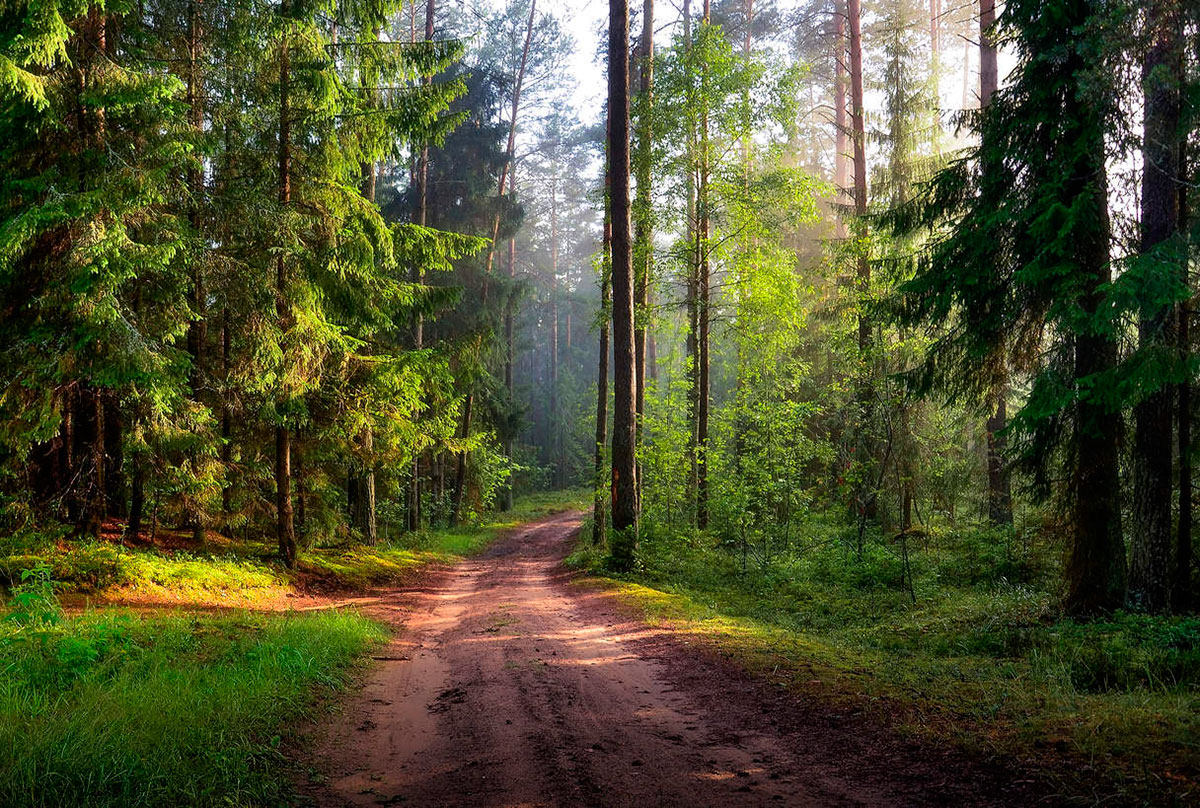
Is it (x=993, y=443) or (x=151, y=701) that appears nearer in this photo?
(x=151, y=701)

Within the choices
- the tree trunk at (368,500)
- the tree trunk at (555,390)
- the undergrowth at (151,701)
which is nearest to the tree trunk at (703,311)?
the tree trunk at (368,500)

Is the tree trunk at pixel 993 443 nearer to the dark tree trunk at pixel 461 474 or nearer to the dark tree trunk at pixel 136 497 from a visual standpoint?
the dark tree trunk at pixel 136 497

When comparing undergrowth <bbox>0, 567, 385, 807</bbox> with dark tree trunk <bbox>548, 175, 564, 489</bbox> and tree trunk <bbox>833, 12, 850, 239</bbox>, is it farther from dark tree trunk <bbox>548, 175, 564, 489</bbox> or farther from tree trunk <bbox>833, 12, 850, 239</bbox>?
dark tree trunk <bbox>548, 175, 564, 489</bbox>

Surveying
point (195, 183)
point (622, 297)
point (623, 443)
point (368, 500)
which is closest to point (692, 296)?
point (622, 297)

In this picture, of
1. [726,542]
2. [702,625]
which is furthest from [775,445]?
[702,625]

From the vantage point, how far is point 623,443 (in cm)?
1345

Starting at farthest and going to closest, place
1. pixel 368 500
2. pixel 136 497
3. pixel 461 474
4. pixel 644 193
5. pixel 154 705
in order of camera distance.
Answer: pixel 461 474 → pixel 368 500 → pixel 644 193 → pixel 136 497 → pixel 154 705

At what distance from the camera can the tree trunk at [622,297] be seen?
13.2m

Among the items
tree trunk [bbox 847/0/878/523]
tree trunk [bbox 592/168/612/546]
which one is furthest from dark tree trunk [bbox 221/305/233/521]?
tree trunk [bbox 847/0/878/523]

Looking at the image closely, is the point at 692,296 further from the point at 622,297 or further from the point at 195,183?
the point at 195,183

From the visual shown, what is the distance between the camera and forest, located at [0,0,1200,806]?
4.43 metres

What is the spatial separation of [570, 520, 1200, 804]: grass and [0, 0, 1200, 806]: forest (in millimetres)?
57

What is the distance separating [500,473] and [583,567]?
11.1 meters

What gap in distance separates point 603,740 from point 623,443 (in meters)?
8.89
